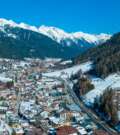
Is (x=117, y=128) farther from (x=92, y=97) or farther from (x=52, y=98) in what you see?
Answer: (x=52, y=98)

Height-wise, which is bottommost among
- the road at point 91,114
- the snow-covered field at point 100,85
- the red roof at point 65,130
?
the red roof at point 65,130

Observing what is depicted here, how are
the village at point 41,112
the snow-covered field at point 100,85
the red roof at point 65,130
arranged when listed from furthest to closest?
the snow-covered field at point 100,85
the village at point 41,112
the red roof at point 65,130

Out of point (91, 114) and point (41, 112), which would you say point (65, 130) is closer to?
point (91, 114)

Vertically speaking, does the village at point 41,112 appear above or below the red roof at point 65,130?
above

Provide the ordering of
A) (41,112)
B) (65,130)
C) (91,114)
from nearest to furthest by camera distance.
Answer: (65,130) → (91,114) → (41,112)

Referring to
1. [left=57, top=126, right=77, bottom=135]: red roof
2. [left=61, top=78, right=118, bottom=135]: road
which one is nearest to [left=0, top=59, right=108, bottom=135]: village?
[left=57, top=126, right=77, bottom=135]: red roof

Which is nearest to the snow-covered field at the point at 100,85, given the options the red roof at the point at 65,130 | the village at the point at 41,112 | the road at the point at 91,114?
the road at the point at 91,114

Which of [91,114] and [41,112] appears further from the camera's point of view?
[41,112]

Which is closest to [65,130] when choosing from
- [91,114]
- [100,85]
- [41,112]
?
[91,114]

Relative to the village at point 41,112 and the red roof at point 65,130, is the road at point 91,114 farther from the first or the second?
the red roof at point 65,130

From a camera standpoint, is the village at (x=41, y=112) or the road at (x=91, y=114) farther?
the road at (x=91, y=114)
